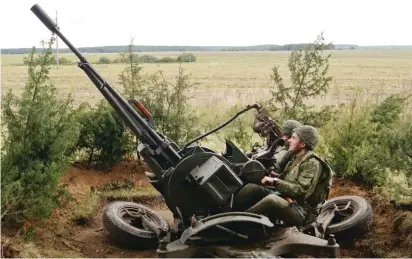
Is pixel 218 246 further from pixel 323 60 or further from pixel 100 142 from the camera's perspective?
pixel 323 60

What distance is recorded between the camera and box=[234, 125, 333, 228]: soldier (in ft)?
22.0

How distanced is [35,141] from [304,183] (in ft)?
12.9

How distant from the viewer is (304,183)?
22.0 ft

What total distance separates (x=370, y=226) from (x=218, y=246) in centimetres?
357

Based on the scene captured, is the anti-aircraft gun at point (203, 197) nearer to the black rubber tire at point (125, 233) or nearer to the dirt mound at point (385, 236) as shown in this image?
the black rubber tire at point (125, 233)

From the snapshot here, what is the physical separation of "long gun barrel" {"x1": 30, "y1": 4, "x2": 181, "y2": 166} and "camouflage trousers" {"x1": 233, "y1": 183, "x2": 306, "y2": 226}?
1140 millimetres

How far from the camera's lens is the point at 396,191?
351 inches

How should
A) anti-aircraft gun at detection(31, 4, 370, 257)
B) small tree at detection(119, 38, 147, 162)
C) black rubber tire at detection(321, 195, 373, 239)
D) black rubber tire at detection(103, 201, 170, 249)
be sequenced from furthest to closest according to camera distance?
small tree at detection(119, 38, 147, 162), black rubber tire at detection(321, 195, 373, 239), black rubber tire at detection(103, 201, 170, 249), anti-aircraft gun at detection(31, 4, 370, 257)

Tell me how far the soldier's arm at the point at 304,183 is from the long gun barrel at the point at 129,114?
1670mm

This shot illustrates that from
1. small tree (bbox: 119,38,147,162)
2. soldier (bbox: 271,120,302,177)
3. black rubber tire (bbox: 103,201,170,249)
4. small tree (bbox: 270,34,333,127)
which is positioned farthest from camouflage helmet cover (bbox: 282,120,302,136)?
small tree (bbox: 119,38,147,162)

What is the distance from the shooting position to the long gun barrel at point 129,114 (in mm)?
7711

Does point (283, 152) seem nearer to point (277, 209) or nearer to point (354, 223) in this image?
point (277, 209)

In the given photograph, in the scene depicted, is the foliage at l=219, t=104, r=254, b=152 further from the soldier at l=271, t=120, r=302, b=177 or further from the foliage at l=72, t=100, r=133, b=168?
the soldier at l=271, t=120, r=302, b=177

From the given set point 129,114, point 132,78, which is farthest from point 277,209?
point 132,78
